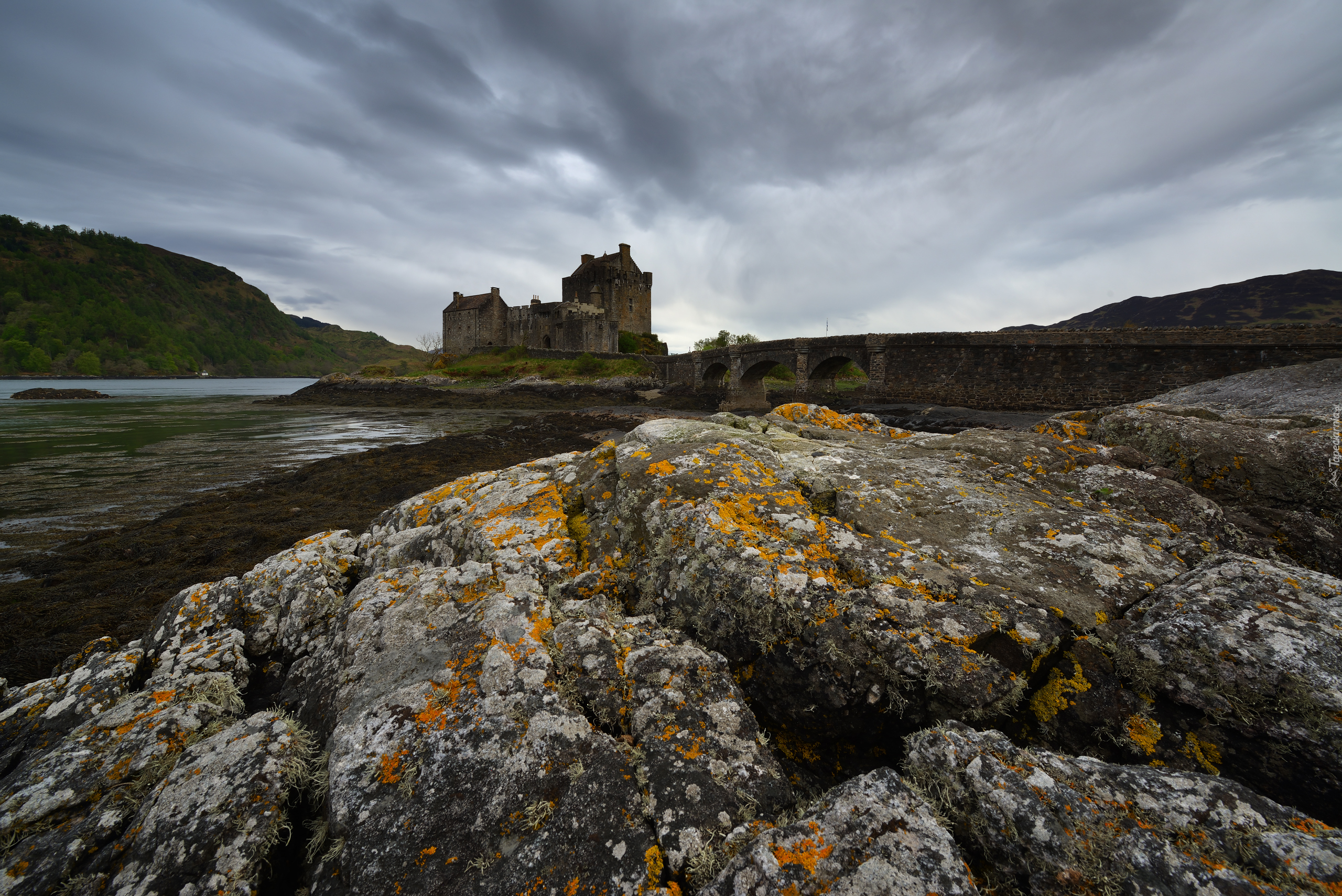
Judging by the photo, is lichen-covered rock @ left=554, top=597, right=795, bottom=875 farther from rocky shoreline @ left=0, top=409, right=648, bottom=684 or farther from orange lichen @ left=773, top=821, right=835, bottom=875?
rocky shoreline @ left=0, top=409, right=648, bottom=684

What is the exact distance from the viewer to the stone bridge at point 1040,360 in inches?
758

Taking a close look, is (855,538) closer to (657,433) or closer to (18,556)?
(657,433)

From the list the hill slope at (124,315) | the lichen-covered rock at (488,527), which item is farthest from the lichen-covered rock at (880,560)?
the hill slope at (124,315)

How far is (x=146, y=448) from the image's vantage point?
19969 millimetres

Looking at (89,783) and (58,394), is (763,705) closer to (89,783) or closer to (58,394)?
(89,783)

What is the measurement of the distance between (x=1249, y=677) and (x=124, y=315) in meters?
189

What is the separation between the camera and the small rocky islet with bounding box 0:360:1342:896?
1803mm

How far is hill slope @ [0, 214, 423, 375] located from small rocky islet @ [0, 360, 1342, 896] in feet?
391

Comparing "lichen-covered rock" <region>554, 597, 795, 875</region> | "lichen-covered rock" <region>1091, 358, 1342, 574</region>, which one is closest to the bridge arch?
"lichen-covered rock" <region>1091, 358, 1342, 574</region>

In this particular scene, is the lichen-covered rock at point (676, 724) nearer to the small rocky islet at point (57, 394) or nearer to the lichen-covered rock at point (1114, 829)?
the lichen-covered rock at point (1114, 829)

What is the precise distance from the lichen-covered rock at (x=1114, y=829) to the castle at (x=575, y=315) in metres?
59.3

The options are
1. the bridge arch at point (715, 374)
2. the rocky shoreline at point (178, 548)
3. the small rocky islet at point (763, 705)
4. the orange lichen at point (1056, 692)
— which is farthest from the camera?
the bridge arch at point (715, 374)

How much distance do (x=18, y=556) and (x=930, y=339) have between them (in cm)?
3319

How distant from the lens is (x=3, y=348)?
9725 centimetres
